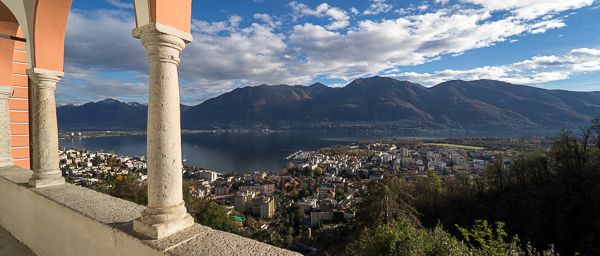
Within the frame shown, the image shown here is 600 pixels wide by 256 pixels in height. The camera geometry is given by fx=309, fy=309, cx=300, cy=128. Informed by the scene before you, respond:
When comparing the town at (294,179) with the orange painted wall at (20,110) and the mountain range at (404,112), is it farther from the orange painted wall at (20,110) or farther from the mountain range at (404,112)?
the mountain range at (404,112)

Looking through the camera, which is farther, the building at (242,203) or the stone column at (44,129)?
the building at (242,203)

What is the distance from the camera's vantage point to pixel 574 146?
1714 centimetres

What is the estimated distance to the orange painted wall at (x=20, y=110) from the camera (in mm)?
4906

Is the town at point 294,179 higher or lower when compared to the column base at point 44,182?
lower

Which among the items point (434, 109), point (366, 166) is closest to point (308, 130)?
point (434, 109)

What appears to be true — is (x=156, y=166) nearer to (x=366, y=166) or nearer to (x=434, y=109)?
(x=366, y=166)

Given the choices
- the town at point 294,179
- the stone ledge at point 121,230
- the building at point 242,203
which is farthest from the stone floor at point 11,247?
the building at point 242,203

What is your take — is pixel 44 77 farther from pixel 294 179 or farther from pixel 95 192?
pixel 294 179

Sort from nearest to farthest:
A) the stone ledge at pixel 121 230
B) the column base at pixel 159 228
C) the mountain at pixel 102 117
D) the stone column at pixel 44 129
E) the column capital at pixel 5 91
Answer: the stone ledge at pixel 121 230, the column base at pixel 159 228, the stone column at pixel 44 129, the column capital at pixel 5 91, the mountain at pixel 102 117

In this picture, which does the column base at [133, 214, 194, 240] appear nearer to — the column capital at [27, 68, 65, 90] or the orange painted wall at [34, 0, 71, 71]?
the column capital at [27, 68, 65, 90]

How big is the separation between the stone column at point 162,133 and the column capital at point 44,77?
2.12m

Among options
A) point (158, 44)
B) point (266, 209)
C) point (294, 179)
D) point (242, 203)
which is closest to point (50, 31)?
point (158, 44)

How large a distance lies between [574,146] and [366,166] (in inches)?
1303

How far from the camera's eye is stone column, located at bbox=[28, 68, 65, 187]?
313cm
